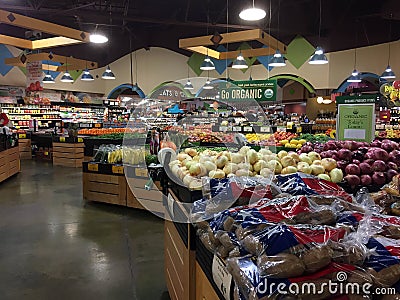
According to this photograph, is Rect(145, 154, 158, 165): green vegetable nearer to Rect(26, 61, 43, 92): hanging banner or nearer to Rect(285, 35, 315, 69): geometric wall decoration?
Rect(26, 61, 43, 92): hanging banner

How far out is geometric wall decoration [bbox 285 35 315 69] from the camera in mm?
14383

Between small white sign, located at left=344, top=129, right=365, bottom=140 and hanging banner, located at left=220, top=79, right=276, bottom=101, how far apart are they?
2702 mm

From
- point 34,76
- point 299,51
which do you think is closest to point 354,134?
point 299,51

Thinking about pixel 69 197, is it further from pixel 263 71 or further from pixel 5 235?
pixel 263 71

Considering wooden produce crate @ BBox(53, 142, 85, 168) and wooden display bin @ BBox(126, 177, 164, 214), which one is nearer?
wooden display bin @ BBox(126, 177, 164, 214)

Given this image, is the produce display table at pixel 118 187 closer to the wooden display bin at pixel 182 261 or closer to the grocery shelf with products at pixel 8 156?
the wooden display bin at pixel 182 261

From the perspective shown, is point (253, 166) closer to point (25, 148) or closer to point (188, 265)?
point (188, 265)

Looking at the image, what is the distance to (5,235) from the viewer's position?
4684mm

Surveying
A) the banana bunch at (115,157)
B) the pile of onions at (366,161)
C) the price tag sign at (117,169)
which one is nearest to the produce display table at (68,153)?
the banana bunch at (115,157)

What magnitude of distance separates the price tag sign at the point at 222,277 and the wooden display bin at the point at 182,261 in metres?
0.59

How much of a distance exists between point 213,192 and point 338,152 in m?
1.30

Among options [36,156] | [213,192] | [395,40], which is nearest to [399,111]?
[395,40]

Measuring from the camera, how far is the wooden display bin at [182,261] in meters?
2.05

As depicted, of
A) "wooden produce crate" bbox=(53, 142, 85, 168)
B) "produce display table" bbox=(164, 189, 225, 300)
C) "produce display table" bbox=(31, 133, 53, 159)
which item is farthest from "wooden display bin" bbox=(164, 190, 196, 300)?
"produce display table" bbox=(31, 133, 53, 159)
